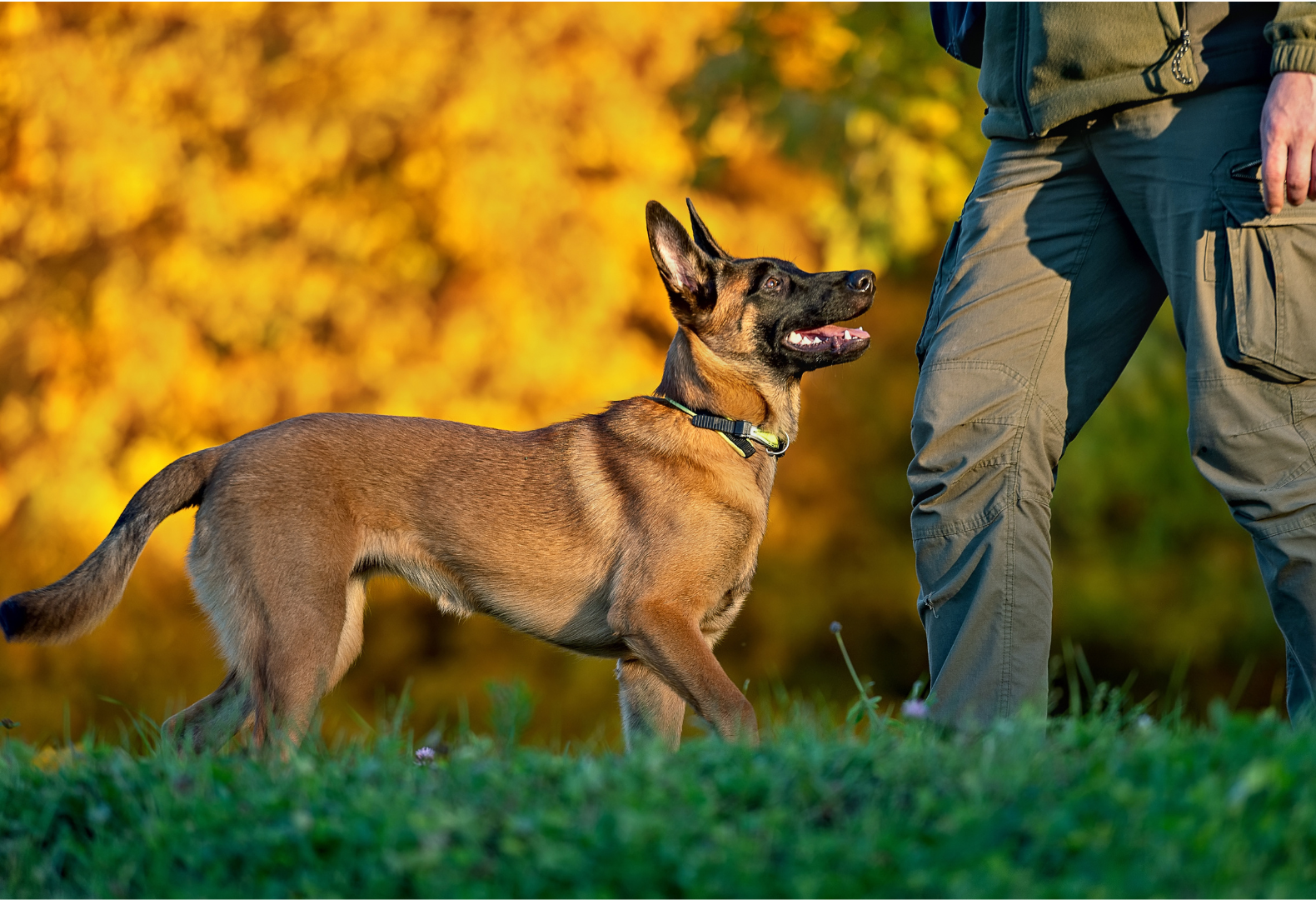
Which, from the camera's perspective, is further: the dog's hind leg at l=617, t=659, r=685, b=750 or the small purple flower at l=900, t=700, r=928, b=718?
the dog's hind leg at l=617, t=659, r=685, b=750

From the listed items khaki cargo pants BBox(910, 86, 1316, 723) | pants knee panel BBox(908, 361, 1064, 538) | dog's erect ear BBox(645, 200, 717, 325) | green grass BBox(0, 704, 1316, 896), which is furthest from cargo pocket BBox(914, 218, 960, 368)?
green grass BBox(0, 704, 1316, 896)

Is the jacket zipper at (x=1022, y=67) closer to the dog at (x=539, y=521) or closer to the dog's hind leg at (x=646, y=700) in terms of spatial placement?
the dog at (x=539, y=521)

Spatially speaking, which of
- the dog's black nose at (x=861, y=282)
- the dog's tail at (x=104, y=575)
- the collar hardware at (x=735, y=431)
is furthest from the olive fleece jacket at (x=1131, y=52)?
the dog's tail at (x=104, y=575)

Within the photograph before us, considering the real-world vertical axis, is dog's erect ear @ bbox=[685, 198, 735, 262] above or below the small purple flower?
above

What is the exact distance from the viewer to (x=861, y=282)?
4.46 meters

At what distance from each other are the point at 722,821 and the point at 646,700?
7.43ft

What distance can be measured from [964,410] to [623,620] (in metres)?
1.34

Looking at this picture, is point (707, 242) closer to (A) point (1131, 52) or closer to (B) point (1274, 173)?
(A) point (1131, 52)

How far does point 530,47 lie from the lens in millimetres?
8141

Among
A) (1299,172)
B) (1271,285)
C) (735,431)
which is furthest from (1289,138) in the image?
(735,431)

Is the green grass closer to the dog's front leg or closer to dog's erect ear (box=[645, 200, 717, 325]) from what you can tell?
the dog's front leg

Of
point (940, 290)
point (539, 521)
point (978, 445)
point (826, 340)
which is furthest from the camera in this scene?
point (826, 340)

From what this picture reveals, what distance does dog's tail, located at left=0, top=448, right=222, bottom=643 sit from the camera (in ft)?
11.8

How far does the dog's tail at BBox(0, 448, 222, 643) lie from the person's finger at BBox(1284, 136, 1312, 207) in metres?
3.28
